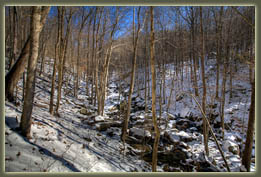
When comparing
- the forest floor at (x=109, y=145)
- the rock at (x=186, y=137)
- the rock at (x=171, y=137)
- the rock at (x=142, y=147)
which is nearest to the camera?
the forest floor at (x=109, y=145)

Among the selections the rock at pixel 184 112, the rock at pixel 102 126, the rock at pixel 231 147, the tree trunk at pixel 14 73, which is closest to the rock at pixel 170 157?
the rock at pixel 231 147

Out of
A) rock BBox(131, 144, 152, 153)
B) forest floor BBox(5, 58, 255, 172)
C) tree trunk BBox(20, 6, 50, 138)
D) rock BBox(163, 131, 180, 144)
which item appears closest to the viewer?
forest floor BBox(5, 58, 255, 172)

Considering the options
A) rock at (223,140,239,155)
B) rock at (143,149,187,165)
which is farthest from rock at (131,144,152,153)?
rock at (223,140,239,155)

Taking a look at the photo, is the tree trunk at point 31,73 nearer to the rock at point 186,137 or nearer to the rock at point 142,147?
the rock at point 142,147

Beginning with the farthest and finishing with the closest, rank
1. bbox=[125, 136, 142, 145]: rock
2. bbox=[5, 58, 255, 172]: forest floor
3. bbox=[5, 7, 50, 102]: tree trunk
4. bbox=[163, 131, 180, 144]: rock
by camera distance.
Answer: bbox=[163, 131, 180, 144]: rock → bbox=[125, 136, 142, 145]: rock → bbox=[5, 7, 50, 102]: tree trunk → bbox=[5, 58, 255, 172]: forest floor

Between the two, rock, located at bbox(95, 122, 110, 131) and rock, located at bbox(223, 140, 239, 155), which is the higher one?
rock, located at bbox(95, 122, 110, 131)

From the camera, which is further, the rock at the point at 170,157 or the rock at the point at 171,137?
the rock at the point at 171,137

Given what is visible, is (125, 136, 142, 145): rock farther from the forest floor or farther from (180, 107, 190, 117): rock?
(180, 107, 190, 117): rock

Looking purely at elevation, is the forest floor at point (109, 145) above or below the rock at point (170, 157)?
above

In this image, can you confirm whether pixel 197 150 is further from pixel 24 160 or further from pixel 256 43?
pixel 24 160

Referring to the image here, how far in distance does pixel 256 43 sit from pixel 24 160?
212 inches

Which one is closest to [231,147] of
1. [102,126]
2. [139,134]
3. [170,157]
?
[170,157]

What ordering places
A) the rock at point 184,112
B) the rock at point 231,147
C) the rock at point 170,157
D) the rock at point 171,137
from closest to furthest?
the rock at point 170,157
the rock at point 231,147
the rock at point 171,137
the rock at point 184,112

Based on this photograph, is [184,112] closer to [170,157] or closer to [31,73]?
[170,157]
